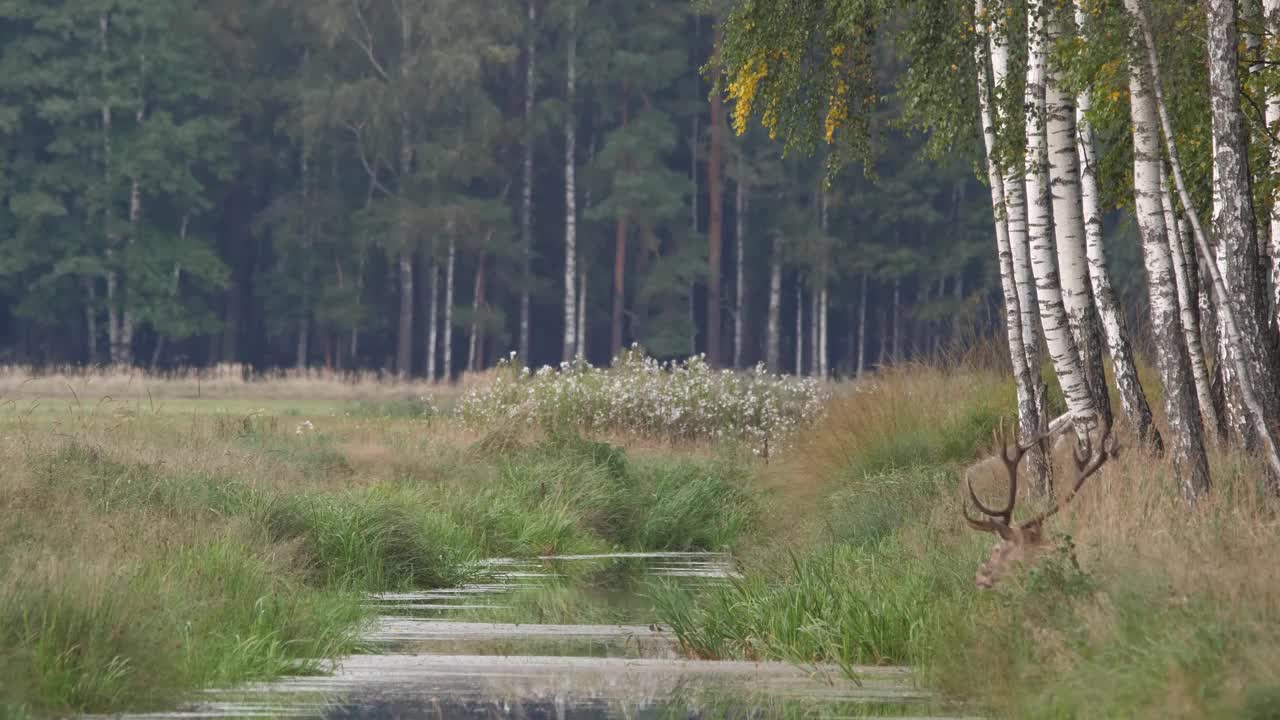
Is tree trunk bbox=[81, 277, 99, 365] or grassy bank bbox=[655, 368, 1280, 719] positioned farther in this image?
tree trunk bbox=[81, 277, 99, 365]

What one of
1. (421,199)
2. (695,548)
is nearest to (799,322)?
(421,199)

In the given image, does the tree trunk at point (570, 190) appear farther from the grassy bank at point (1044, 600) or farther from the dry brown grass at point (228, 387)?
the grassy bank at point (1044, 600)

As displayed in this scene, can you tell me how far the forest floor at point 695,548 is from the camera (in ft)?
32.9

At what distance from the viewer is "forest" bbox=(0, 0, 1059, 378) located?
64.7 meters

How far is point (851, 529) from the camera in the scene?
17.8 metres

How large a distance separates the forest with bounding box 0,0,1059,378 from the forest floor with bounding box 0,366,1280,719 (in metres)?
36.8

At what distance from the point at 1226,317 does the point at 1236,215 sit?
27.9 inches

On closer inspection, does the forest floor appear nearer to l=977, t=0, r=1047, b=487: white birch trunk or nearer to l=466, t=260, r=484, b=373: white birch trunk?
l=977, t=0, r=1047, b=487: white birch trunk

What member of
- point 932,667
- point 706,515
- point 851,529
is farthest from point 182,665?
point 706,515

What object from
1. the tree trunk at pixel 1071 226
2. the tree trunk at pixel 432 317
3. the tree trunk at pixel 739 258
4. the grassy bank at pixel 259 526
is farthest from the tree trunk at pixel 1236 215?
the tree trunk at pixel 739 258

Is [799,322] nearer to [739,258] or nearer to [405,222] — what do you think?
[739,258]

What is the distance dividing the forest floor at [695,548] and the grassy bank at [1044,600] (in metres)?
0.02

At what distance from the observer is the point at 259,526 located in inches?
686

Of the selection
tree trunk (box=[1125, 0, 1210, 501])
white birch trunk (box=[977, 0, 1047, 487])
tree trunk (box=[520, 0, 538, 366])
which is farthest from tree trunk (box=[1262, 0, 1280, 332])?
tree trunk (box=[520, 0, 538, 366])
